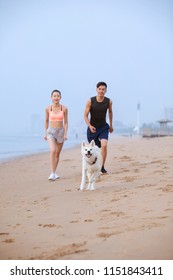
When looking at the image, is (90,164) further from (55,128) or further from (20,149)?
(20,149)

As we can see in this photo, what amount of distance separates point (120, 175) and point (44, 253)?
376cm

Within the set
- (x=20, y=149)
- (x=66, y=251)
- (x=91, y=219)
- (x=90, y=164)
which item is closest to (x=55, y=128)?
(x=90, y=164)

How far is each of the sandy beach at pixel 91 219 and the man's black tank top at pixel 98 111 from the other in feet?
3.15

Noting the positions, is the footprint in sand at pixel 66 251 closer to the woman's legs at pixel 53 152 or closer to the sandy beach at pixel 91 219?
the sandy beach at pixel 91 219

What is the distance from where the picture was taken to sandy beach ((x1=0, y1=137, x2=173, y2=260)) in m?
2.46

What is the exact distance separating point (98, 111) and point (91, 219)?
10.0 ft

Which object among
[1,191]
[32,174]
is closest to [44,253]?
[1,191]

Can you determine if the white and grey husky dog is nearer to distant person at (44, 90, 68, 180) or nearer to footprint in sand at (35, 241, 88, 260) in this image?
distant person at (44, 90, 68, 180)

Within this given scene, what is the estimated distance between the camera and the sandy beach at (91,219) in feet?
8.07

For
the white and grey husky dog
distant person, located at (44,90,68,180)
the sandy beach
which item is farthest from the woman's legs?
the white and grey husky dog

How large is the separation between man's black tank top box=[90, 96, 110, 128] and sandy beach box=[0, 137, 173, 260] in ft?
3.15

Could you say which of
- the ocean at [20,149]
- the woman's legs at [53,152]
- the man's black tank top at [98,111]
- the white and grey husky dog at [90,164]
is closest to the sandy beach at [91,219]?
the white and grey husky dog at [90,164]

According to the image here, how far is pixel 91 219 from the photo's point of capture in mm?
3432
